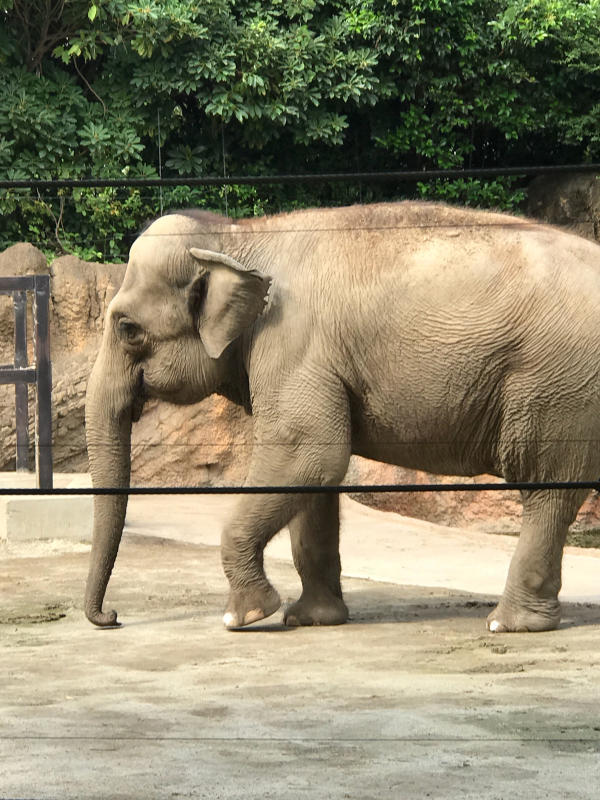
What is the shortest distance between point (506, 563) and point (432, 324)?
2945 millimetres

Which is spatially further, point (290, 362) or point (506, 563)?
point (506, 563)

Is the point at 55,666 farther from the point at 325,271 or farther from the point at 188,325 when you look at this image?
the point at 325,271

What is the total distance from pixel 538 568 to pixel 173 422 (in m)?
2.28

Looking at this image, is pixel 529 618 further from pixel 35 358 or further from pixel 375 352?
pixel 35 358

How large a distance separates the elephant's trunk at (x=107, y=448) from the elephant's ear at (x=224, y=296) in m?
0.48

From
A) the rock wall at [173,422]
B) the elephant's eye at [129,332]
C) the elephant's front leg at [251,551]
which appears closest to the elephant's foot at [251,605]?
the elephant's front leg at [251,551]

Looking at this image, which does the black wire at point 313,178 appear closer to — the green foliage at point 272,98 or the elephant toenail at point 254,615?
the green foliage at point 272,98

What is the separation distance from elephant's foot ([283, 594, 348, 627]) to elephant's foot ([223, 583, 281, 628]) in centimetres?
20

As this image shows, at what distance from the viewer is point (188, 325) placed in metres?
7.00

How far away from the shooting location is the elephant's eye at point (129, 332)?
23.1 feet

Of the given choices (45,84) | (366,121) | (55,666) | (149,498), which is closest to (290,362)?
(55,666)

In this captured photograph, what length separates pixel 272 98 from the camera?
36.1 feet

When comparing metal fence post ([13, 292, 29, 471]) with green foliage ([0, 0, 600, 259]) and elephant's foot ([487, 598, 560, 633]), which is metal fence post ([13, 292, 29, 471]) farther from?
elephant's foot ([487, 598, 560, 633])

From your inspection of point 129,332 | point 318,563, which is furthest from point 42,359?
point 318,563
